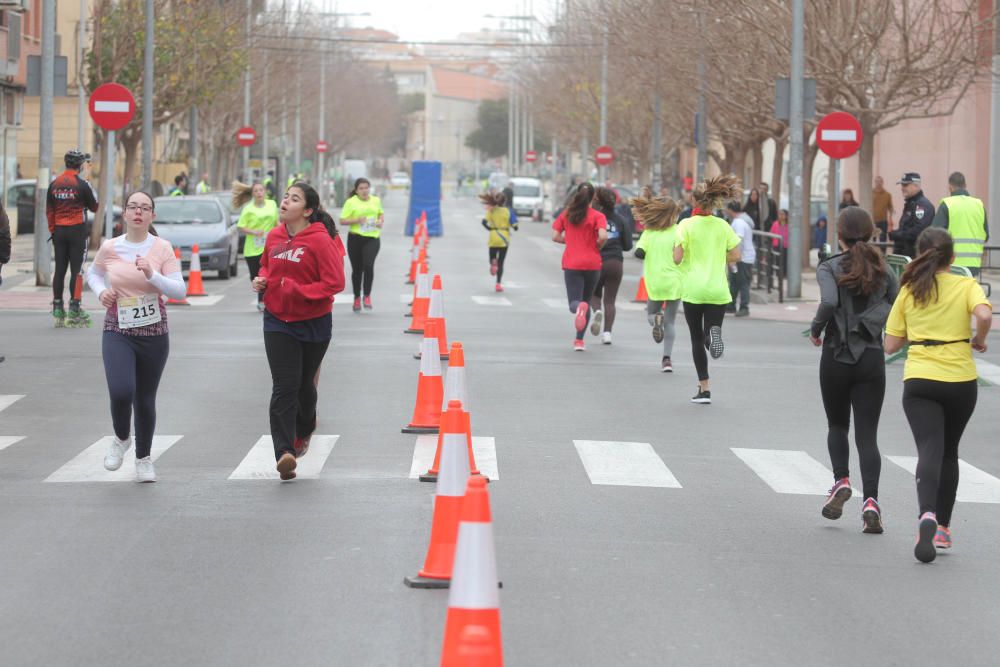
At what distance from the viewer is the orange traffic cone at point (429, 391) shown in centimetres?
1183

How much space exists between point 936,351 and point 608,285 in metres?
11.0

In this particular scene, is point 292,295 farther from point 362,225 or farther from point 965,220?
point 965,220

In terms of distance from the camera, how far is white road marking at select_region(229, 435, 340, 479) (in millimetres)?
10094

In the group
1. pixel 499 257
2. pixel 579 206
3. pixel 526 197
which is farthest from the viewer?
pixel 526 197

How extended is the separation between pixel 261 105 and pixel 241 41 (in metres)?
24.4

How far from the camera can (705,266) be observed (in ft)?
46.5

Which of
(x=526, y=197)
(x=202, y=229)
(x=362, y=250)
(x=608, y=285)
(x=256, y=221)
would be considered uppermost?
(x=526, y=197)

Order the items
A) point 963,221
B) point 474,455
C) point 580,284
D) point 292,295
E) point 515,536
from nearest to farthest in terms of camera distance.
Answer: point 515,536 < point 292,295 < point 474,455 < point 580,284 < point 963,221

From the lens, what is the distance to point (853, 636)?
653 centimetres

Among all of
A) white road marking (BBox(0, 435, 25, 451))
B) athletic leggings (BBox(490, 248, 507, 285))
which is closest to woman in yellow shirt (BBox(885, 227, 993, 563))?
white road marking (BBox(0, 435, 25, 451))

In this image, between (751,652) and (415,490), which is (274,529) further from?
(751,652)

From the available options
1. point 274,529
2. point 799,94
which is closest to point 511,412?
point 274,529

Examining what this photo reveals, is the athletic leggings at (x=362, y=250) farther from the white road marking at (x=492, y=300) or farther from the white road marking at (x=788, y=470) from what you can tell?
the white road marking at (x=788, y=470)

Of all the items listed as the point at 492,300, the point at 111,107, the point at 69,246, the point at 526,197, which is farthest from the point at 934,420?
the point at 526,197
